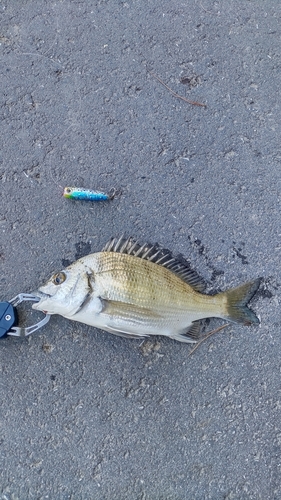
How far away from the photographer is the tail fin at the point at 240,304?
3.40m

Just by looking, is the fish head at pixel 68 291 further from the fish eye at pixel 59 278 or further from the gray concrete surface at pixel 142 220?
the gray concrete surface at pixel 142 220

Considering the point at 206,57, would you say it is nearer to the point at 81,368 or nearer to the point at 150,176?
the point at 150,176

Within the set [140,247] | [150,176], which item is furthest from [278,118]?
[140,247]

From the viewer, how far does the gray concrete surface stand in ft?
11.3

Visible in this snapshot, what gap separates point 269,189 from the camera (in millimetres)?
3686

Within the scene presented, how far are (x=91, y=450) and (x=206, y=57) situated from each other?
313 centimetres

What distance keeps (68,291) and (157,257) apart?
74 cm

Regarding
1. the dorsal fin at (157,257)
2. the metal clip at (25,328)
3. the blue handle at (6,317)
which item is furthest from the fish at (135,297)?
the blue handle at (6,317)

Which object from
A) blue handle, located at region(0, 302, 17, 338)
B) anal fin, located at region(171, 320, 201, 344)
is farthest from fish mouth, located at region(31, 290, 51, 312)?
anal fin, located at region(171, 320, 201, 344)

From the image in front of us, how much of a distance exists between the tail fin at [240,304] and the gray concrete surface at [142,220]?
11 cm

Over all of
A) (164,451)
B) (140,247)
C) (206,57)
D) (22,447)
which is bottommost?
(164,451)

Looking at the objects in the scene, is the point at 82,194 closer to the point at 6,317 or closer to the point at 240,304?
the point at 6,317

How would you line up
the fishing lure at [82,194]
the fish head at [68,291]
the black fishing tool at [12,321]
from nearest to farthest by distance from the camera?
→ 1. the fish head at [68,291]
2. the black fishing tool at [12,321]
3. the fishing lure at [82,194]

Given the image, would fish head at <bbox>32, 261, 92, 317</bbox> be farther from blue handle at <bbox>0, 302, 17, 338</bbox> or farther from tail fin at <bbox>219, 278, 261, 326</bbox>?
tail fin at <bbox>219, 278, 261, 326</bbox>
